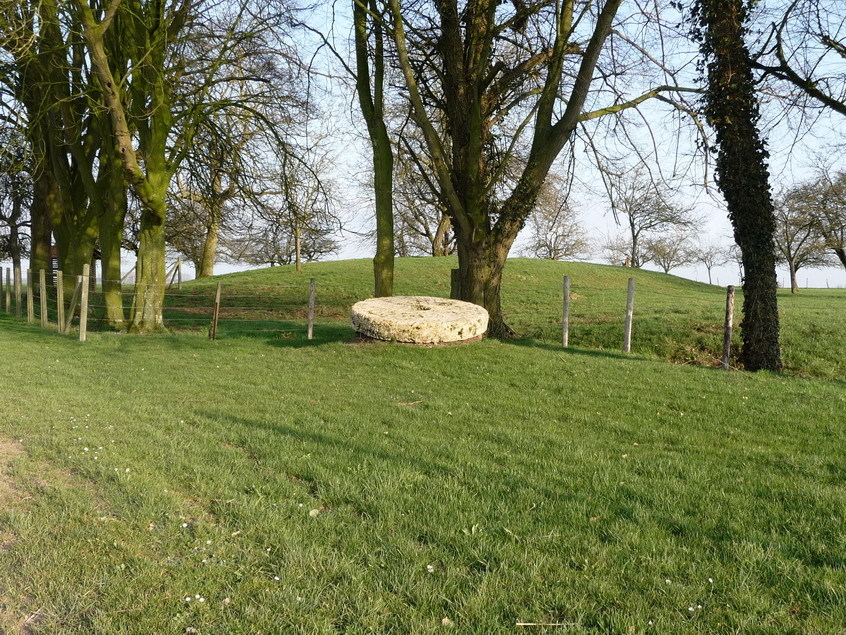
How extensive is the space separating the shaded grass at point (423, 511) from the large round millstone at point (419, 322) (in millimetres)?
2972

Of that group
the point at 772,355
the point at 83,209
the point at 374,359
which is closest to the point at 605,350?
the point at 772,355

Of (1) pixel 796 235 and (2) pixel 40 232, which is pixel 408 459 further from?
(1) pixel 796 235

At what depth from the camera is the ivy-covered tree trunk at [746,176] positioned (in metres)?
11.8

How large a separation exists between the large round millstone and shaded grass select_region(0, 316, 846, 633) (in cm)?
297

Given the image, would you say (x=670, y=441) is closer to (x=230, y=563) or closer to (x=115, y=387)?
(x=230, y=563)

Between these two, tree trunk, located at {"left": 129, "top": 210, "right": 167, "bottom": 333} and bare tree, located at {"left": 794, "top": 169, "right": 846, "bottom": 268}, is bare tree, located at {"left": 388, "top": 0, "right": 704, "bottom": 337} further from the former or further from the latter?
bare tree, located at {"left": 794, "top": 169, "right": 846, "bottom": 268}

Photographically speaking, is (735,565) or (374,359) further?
(374,359)

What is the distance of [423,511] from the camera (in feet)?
14.5

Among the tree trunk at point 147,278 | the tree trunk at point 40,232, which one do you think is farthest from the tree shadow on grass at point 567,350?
the tree trunk at point 40,232

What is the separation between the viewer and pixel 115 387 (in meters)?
9.52

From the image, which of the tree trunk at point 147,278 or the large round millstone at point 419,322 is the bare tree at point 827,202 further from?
the tree trunk at point 147,278

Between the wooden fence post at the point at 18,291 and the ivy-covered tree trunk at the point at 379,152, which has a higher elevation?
the ivy-covered tree trunk at the point at 379,152

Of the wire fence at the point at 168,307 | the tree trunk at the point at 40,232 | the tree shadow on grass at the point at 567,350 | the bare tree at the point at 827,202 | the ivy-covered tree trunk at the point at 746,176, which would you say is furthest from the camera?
the bare tree at the point at 827,202

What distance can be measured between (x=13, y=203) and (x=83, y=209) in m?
12.2
